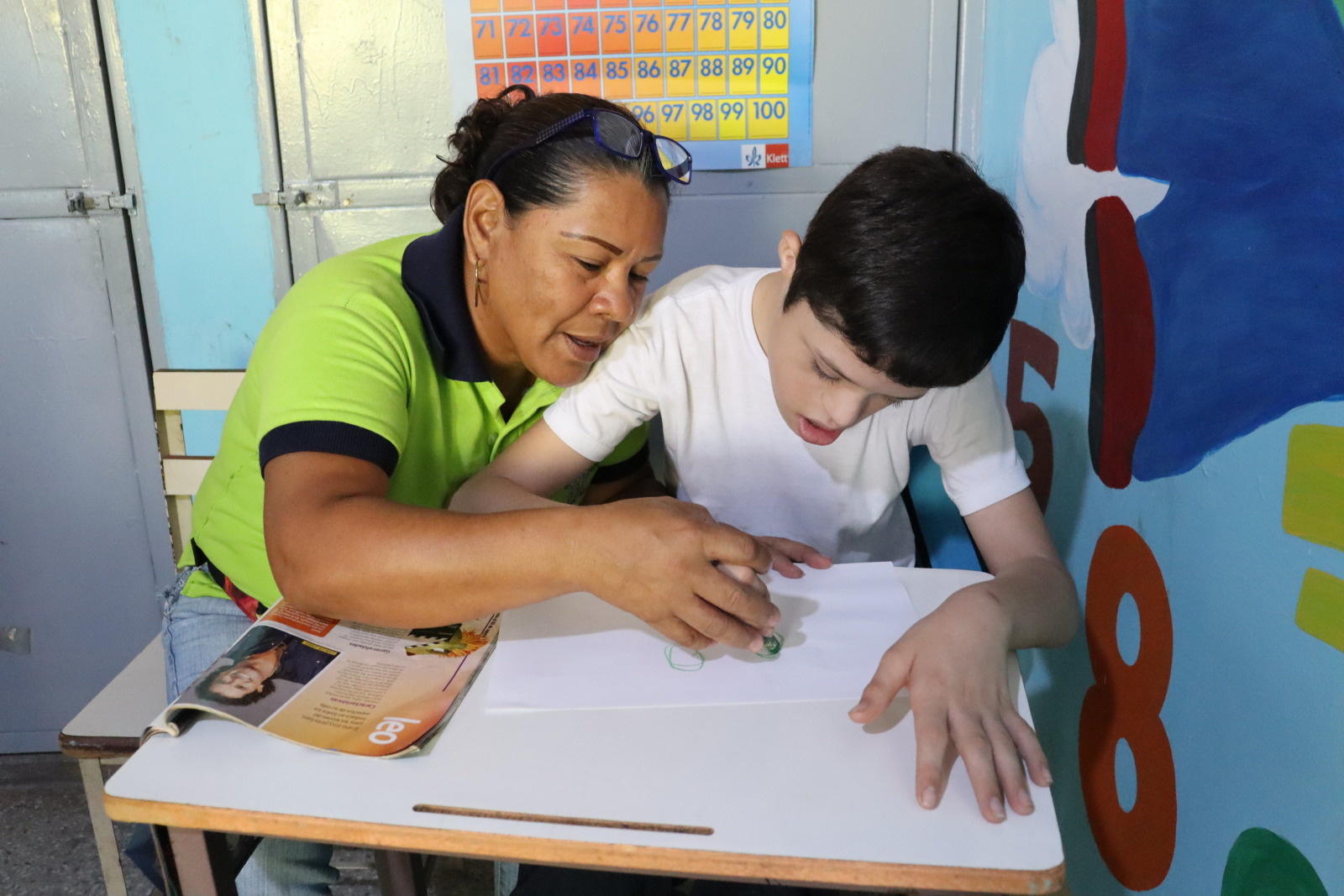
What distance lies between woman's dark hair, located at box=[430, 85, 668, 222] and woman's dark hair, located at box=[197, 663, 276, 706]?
1.92 ft

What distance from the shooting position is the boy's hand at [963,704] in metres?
0.65

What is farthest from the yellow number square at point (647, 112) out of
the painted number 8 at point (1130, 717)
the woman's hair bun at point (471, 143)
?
the painted number 8 at point (1130, 717)

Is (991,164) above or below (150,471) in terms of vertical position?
above

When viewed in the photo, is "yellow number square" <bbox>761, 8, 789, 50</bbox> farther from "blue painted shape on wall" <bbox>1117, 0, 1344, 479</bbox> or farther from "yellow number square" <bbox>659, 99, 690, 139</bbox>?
"blue painted shape on wall" <bbox>1117, 0, 1344, 479</bbox>

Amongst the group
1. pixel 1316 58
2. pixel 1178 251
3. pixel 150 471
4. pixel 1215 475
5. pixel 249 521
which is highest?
pixel 1316 58

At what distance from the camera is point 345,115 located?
5.58ft

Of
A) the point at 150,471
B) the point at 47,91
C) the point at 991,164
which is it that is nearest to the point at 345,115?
the point at 47,91

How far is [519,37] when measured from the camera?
63.7 inches

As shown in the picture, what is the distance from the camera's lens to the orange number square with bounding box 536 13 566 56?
5.25ft

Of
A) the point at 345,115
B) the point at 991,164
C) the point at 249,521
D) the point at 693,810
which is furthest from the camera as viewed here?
the point at 345,115

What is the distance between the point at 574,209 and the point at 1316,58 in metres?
0.69

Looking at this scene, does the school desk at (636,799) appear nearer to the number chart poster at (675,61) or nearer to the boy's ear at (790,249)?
the boy's ear at (790,249)

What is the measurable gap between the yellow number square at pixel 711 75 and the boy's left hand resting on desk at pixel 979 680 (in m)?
1.03

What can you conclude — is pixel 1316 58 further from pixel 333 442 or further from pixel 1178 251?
pixel 333 442
